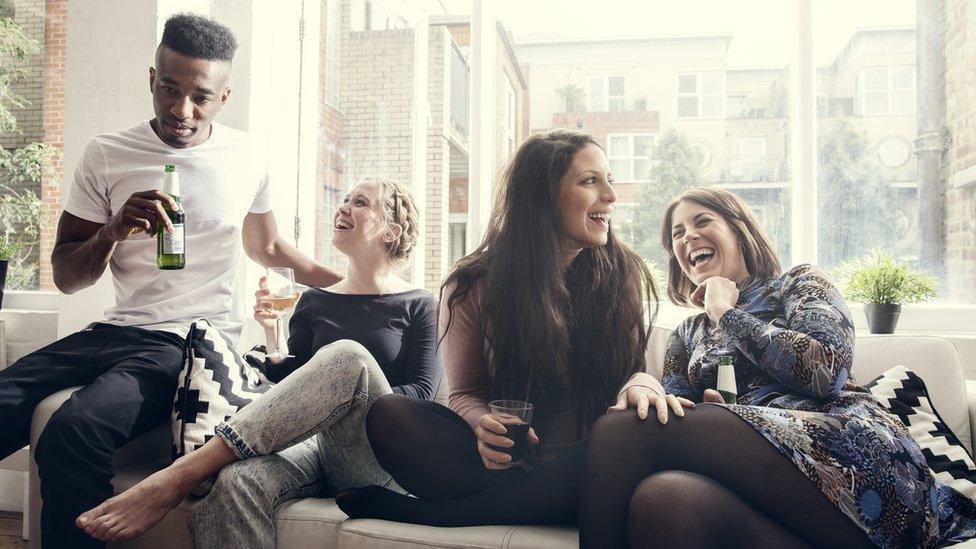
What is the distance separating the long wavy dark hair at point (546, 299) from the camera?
5.75ft

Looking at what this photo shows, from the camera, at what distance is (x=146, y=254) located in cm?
221

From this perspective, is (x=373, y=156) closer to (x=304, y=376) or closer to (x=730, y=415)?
(x=304, y=376)

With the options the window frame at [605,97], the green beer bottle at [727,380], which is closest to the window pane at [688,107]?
the window frame at [605,97]

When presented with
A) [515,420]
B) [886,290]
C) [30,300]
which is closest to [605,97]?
[886,290]

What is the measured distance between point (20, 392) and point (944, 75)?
3783 millimetres

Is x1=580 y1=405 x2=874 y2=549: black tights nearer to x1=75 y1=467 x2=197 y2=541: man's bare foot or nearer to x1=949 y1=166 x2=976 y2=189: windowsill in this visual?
x1=75 y1=467 x2=197 y2=541: man's bare foot

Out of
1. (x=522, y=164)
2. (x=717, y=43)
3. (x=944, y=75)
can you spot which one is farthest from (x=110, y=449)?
(x=944, y=75)

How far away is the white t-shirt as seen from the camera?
7.13 feet

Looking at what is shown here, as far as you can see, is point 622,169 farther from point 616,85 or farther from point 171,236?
point 171,236

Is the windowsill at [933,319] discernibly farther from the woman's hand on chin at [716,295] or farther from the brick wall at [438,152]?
the brick wall at [438,152]

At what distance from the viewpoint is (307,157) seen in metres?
3.67

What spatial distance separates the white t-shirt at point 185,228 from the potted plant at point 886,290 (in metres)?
2.40

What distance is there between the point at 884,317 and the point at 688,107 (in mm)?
1365

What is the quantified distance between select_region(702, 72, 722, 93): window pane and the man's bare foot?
2915 mm
